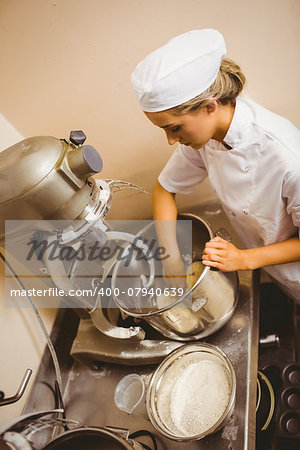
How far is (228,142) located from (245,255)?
328 millimetres

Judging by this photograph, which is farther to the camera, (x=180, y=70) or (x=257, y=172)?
(x=257, y=172)

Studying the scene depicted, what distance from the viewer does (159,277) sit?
1.20 metres

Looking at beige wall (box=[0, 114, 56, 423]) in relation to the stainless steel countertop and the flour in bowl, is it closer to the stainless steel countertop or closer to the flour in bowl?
the stainless steel countertop

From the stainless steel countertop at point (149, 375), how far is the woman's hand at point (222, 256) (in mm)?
210

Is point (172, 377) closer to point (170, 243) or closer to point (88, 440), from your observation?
point (88, 440)

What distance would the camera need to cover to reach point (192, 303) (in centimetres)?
90

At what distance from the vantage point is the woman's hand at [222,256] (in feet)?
2.98

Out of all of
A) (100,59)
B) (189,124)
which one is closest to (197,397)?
(189,124)

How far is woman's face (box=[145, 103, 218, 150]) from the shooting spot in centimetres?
86

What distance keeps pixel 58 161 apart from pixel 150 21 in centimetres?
64

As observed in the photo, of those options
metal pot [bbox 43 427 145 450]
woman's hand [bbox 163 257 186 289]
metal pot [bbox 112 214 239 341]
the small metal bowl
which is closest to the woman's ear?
metal pot [bbox 112 214 239 341]

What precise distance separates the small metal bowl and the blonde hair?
0.63m

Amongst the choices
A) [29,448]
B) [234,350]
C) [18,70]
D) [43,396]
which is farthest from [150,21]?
[43,396]

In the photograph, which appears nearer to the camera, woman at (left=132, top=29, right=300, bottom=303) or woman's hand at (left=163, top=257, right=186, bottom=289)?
woman at (left=132, top=29, right=300, bottom=303)
